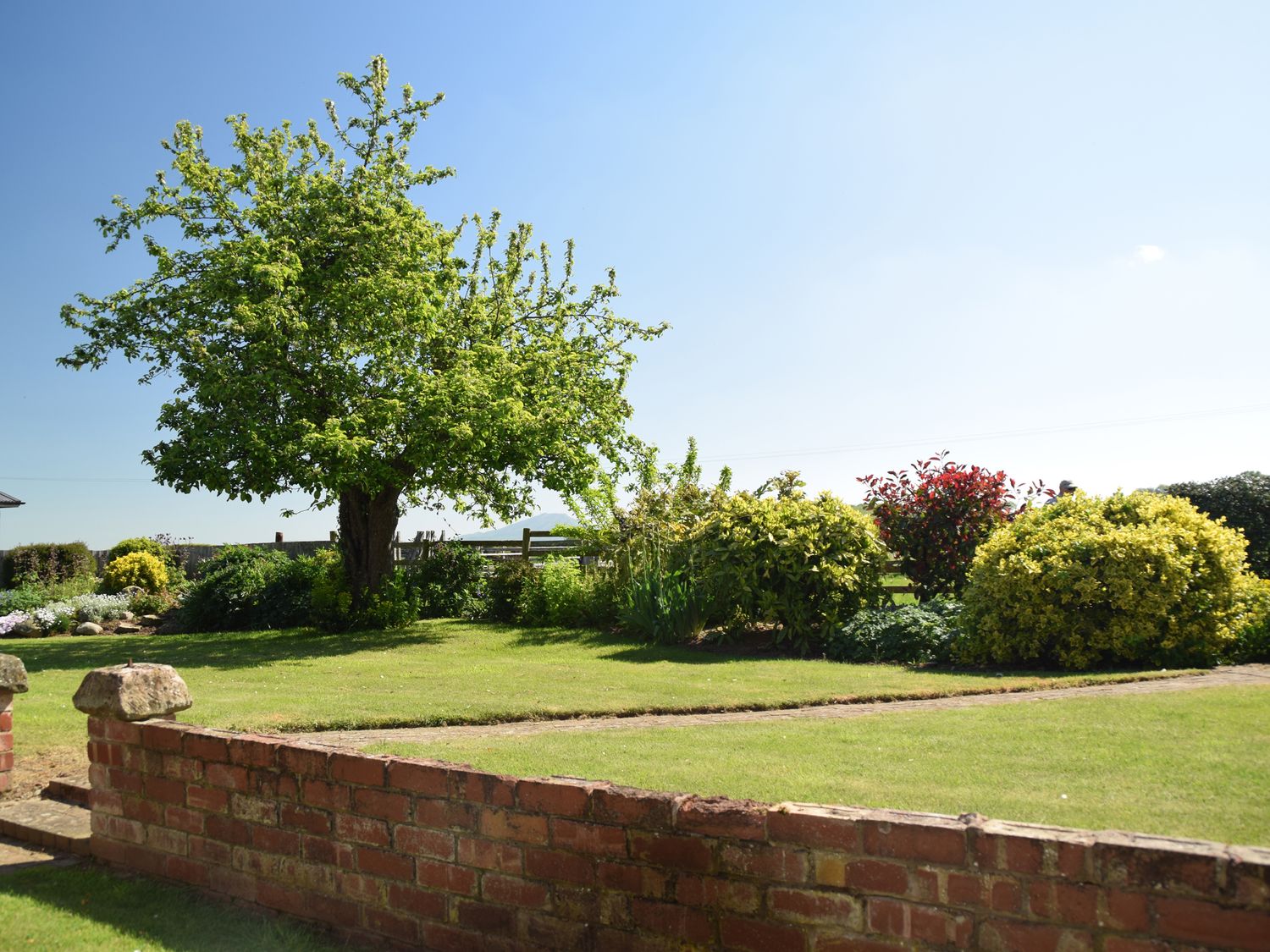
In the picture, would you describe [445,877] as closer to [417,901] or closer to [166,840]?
[417,901]

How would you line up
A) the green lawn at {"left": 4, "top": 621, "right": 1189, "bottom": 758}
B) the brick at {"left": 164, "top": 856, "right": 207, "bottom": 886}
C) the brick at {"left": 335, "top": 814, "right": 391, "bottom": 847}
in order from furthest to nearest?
1. the green lawn at {"left": 4, "top": 621, "right": 1189, "bottom": 758}
2. the brick at {"left": 164, "top": 856, "right": 207, "bottom": 886}
3. the brick at {"left": 335, "top": 814, "right": 391, "bottom": 847}

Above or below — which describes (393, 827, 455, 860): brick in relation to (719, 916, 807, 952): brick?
above

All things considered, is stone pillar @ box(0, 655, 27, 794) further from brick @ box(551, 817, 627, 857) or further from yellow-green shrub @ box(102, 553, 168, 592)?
yellow-green shrub @ box(102, 553, 168, 592)

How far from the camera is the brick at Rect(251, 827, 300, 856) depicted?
4129mm

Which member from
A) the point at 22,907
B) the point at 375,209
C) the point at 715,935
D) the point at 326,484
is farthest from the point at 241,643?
the point at 715,935

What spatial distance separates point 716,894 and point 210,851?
2.68m

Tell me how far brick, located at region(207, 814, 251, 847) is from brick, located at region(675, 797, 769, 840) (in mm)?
2272

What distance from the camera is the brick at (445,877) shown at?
359 cm

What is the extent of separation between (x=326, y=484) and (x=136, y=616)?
7627mm

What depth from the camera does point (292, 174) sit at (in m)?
17.3

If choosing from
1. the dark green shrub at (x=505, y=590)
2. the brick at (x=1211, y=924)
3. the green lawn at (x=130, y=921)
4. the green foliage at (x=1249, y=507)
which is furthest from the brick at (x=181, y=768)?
the green foliage at (x=1249, y=507)

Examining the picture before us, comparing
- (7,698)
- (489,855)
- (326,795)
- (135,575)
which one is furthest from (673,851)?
(135,575)

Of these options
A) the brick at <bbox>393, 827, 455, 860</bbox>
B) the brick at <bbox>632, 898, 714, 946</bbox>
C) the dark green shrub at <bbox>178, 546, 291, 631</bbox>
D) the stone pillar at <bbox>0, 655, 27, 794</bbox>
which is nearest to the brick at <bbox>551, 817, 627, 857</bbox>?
the brick at <bbox>632, 898, 714, 946</bbox>

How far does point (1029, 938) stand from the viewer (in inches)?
102
